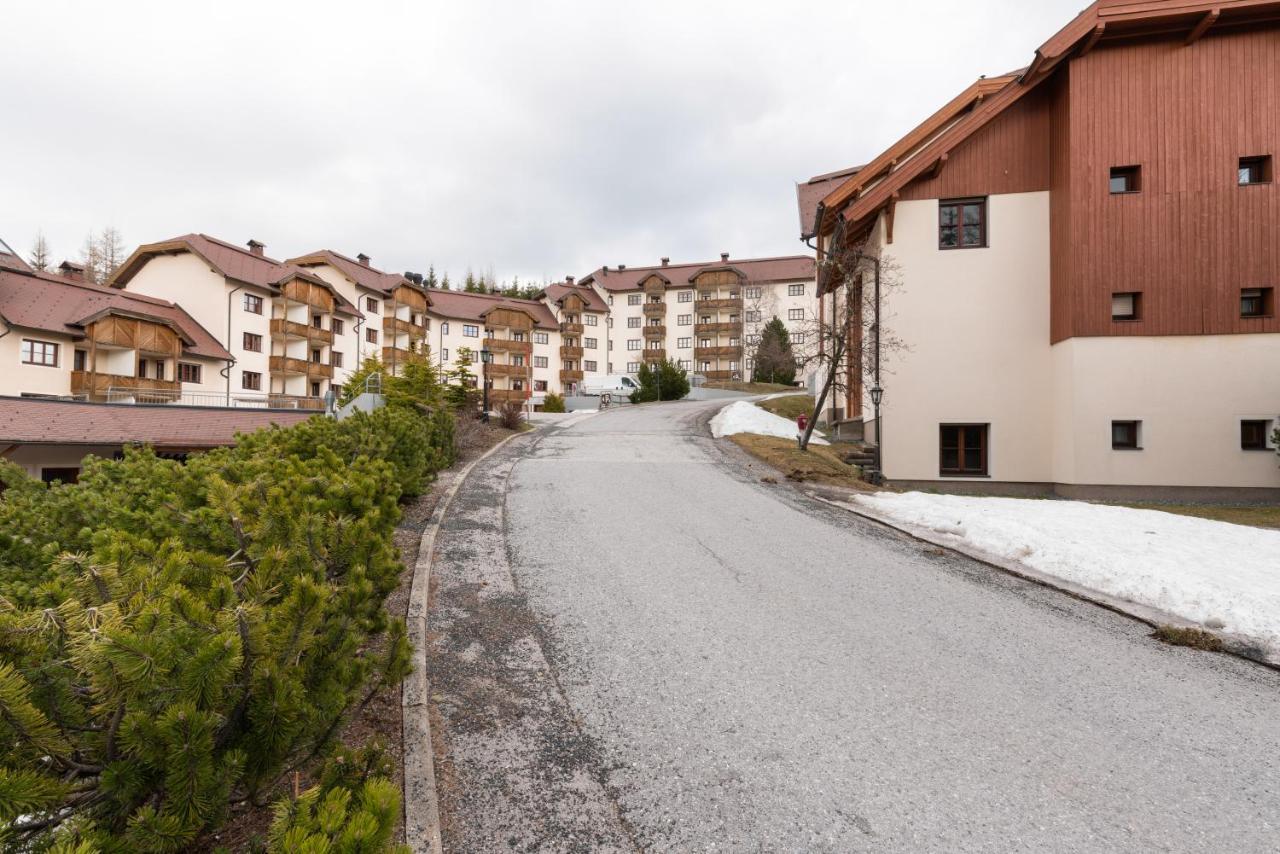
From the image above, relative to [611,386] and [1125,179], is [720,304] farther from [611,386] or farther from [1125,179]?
[1125,179]

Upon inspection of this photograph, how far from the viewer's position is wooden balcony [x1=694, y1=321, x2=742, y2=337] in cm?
6438

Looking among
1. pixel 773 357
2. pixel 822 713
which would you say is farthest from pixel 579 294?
pixel 822 713

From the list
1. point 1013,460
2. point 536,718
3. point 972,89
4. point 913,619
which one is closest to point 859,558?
point 913,619

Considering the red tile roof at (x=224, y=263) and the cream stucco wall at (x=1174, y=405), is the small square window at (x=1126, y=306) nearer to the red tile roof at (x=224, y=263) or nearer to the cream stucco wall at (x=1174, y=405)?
the cream stucco wall at (x=1174, y=405)

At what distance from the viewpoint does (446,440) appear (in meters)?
13.9

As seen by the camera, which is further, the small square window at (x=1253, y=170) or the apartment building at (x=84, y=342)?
the apartment building at (x=84, y=342)

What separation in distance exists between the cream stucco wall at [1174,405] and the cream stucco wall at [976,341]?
1.18m

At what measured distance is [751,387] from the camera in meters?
53.8

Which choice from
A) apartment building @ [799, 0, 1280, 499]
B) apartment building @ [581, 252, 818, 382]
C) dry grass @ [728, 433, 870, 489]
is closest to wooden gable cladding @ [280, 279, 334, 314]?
apartment building @ [581, 252, 818, 382]

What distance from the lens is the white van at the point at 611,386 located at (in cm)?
4831

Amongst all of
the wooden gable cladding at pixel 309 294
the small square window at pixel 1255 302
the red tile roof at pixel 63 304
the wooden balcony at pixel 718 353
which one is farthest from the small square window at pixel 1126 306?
the wooden balcony at pixel 718 353

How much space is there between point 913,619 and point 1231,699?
84.2 inches

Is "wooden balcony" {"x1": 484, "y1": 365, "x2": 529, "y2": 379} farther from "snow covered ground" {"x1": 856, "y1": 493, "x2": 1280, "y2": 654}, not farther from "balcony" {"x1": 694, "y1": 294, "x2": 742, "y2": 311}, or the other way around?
"snow covered ground" {"x1": 856, "y1": 493, "x2": 1280, "y2": 654}

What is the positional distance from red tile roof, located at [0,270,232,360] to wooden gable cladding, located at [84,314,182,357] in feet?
1.34
